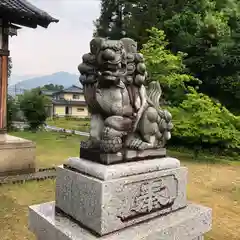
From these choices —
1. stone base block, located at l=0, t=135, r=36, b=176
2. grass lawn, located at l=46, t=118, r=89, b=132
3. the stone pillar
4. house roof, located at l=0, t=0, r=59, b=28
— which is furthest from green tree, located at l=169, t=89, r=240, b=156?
grass lawn, located at l=46, t=118, r=89, b=132

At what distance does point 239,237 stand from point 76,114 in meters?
41.3

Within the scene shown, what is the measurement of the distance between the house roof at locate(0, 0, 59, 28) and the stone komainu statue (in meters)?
5.03

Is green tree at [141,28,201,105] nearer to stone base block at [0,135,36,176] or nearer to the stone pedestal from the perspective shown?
stone base block at [0,135,36,176]

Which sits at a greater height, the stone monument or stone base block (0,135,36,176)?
the stone monument

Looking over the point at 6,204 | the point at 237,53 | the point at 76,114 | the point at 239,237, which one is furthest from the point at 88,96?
the point at 76,114

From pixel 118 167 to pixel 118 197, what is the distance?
0.24 m

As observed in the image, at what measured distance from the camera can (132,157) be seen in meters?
2.51

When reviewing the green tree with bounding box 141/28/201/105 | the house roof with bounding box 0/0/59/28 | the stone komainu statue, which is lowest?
the stone komainu statue

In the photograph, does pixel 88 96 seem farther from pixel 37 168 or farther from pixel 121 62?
pixel 37 168

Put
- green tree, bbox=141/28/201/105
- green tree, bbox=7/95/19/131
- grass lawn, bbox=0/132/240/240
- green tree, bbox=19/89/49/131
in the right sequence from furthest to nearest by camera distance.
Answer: green tree, bbox=19/89/49/131 < green tree, bbox=7/95/19/131 < green tree, bbox=141/28/201/105 < grass lawn, bbox=0/132/240/240

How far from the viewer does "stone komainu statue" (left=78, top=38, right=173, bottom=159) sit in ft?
7.80

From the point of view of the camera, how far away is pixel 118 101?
248 cm

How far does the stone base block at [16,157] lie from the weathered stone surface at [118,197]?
15.1 ft

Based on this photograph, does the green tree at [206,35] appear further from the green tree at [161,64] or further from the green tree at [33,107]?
the green tree at [33,107]
